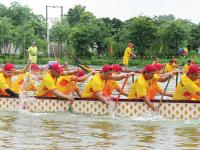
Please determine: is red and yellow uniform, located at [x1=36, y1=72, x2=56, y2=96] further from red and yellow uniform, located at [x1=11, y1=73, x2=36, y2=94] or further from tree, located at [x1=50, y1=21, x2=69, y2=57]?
tree, located at [x1=50, y1=21, x2=69, y2=57]

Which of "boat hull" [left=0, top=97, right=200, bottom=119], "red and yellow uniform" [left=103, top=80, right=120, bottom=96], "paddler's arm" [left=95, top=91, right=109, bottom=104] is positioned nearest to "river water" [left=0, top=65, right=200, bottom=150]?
"boat hull" [left=0, top=97, right=200, bottom=119]

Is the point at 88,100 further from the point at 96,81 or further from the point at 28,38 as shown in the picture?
the point at 28,38

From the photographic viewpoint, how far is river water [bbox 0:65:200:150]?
1037 centimetres

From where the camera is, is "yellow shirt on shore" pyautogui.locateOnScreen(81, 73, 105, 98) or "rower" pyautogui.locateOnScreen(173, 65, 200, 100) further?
"yellow shirt on shore" pyautogui.locateOnScreen(81, 73, 105, 98)

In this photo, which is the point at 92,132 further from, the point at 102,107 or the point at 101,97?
the point at 102,107

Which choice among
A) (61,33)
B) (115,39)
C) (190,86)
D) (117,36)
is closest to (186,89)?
(190,86)

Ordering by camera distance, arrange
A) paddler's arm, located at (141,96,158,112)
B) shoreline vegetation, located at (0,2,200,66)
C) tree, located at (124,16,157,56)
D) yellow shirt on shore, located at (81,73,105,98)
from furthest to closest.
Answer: shoreline vegetation, located at (0,2,200,66) < tree, located at (124,16,157,56) < yellow shirt on shore, located at (81,73,105,98) < paddler's arm, located at (141,96,158,112)

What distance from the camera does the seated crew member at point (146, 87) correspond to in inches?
532

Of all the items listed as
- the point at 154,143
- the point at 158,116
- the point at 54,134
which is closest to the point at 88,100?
the point at 158,116

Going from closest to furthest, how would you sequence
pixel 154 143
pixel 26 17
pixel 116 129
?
1. pixel 154 143
2. pixel 116 129
3. pixel 26 17

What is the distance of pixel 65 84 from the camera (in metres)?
14.8

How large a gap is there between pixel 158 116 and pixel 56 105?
2463 millimetres

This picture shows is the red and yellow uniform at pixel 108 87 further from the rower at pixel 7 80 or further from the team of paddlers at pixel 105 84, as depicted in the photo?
the rower at pixel 7 80

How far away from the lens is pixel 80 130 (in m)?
12.1
